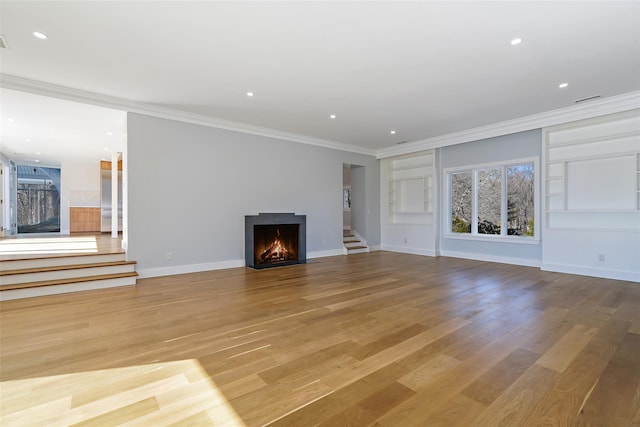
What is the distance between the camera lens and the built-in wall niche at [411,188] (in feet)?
26.3

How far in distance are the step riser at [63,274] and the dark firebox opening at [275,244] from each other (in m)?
2.22

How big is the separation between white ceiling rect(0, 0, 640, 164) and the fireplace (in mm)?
2186

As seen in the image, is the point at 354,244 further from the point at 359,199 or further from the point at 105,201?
the point at 105,201

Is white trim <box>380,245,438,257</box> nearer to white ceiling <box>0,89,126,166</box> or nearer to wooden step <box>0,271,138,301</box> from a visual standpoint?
wooden step <box>0,271,138,301</box>

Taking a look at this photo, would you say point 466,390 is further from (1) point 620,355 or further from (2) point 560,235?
(2) point 560,235

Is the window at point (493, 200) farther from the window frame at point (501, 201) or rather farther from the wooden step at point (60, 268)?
the wooden step at point (60, 268)

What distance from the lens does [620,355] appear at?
2.34 meters

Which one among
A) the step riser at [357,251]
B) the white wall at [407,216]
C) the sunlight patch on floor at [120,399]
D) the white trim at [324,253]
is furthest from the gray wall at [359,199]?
the sunlight patch on floor at [120,399]

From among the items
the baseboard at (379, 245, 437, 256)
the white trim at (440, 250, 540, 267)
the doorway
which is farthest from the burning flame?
the doorway

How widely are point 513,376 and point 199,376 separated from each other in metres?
2.16

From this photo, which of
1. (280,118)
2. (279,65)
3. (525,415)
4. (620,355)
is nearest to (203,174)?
(280,118)

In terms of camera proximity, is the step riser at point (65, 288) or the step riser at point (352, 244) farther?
the step riser at point (352, 244)

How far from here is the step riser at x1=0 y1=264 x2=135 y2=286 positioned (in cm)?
397

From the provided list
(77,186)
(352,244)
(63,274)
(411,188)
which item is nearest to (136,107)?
(63,274)
